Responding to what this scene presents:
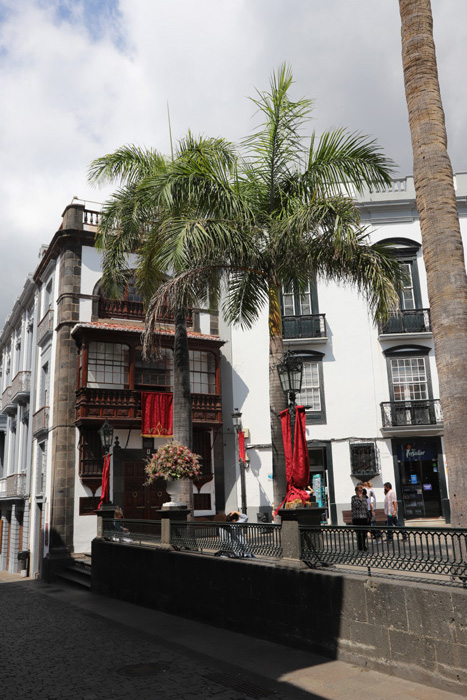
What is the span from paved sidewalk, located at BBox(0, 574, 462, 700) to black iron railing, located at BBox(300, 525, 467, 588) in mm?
1233

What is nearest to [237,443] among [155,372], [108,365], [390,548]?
[155,372]

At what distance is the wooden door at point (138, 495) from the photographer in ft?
69.6

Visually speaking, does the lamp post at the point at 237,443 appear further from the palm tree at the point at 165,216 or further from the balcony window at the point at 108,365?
the palm tree at the point at 165,216

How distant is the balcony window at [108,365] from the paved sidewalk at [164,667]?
10.4 meters

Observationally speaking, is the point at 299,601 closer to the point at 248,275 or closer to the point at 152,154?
the point at 248,275

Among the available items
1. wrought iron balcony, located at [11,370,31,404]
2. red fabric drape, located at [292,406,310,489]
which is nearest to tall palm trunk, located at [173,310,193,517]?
red fabric drape, located at [292,406,310,489]

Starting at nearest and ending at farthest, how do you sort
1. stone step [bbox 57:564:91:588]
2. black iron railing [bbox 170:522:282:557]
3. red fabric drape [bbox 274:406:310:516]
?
red fabric drape [bbox 274:406:310:516], black iron railing [bbox 170:522:282:557], stone step [bbox 57:564:91:588]

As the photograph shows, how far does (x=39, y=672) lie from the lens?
7.97 meters

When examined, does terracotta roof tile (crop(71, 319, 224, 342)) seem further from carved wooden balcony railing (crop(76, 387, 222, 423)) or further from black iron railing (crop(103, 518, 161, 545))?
black iron railing (crop(103, 518, 161, 545))

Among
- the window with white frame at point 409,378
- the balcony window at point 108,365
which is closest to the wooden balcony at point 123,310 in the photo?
the balcony window at point 108,365

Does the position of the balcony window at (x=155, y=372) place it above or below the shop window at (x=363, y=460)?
above

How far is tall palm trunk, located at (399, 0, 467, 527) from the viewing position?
745 cm

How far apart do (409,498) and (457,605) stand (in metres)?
16.6

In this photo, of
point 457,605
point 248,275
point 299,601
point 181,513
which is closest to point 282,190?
point 248,275
